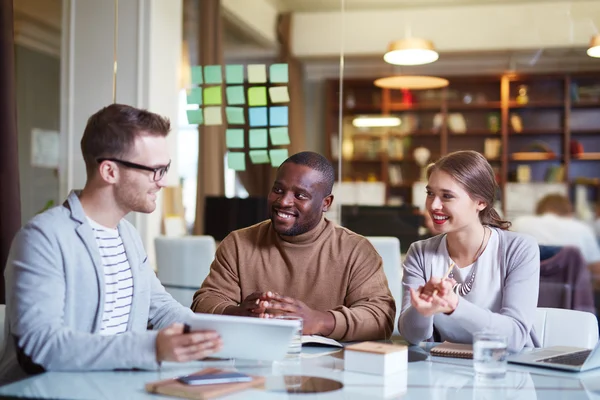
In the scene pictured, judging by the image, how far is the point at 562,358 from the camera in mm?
1957

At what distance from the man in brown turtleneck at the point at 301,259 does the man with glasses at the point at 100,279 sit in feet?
1.10

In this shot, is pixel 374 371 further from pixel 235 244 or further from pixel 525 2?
pixel 525 2

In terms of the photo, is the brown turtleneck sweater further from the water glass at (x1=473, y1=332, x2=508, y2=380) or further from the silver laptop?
the water glass at (x1=473, y1=332, x2=508, y2=380)

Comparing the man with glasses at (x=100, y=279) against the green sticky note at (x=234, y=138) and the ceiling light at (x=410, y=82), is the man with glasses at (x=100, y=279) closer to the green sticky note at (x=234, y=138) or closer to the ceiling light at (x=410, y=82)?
the green sticky note at (x=234, y=138)

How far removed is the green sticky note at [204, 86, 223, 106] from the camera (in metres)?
4.27

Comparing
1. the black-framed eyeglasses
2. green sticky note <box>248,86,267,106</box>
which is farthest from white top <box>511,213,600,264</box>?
the black-framed eyeglasses

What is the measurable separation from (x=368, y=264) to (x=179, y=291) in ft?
6.29

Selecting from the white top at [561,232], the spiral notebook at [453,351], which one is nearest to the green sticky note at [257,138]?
the white top at [561,232]

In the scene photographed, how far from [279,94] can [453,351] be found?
7.83 ft

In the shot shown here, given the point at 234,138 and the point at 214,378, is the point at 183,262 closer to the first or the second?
the point at 234,138

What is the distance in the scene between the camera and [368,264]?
8.38 ft

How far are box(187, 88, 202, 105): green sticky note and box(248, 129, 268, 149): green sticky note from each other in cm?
39

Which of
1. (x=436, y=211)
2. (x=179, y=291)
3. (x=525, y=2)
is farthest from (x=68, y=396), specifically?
(x=525, y=2)

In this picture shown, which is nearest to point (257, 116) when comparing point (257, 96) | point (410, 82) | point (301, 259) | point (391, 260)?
point (257, 96)
